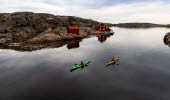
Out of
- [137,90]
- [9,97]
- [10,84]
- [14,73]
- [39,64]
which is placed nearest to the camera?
[9,97]

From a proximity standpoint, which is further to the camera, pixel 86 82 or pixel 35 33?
pixel 35 33

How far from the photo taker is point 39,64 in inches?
1120

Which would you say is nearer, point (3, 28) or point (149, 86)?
point (149, 86)

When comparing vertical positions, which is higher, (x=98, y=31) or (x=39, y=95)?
(x=98, y=31)

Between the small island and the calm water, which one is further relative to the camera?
the small island

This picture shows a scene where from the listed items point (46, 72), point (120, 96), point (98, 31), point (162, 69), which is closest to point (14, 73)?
point (46, 72)

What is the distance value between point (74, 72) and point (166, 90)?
17179 millimetres

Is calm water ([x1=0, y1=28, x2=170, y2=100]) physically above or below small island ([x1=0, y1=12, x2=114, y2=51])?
below

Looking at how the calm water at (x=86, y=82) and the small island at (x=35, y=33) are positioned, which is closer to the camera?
the calm water at (x=86, y=82)

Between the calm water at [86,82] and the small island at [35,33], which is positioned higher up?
the small island at [35,33]

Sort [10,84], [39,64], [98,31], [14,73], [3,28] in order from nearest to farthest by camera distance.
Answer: [10,84] < [14,73] < [39,64] < [3,28] < [98,31]

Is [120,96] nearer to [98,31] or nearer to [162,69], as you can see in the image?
[162,69]

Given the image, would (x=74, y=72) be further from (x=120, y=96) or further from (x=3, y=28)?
(x=3, y=28)

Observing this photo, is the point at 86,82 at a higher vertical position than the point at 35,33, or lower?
lower
